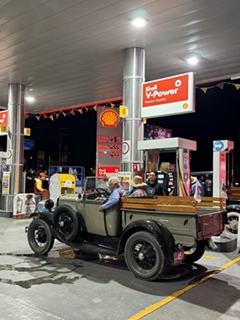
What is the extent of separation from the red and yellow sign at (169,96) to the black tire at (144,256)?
3097 millimetres

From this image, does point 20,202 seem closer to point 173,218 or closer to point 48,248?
point 48,248

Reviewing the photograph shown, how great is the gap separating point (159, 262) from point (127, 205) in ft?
3.32

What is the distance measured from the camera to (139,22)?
641 centimetres

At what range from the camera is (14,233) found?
7.62 metres

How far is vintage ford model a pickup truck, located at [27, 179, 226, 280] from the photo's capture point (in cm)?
421

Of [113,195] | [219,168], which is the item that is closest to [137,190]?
[113,195]

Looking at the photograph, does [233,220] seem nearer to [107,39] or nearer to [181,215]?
[181,215]

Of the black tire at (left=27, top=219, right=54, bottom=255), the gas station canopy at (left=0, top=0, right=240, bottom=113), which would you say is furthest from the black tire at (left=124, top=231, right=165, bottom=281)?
the gas station canopy at (left=0, top=0, right=240, bottom=113)

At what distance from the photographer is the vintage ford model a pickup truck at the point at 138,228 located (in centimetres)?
421

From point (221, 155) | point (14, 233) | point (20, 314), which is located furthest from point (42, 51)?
point (20, 314)

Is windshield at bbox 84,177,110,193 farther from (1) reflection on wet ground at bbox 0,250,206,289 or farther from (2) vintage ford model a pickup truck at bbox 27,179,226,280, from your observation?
(1) reflection on wet ground at bbox 0,250,206,289

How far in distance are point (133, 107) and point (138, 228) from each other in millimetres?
3777

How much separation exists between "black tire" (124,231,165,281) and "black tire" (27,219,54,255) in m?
1.60

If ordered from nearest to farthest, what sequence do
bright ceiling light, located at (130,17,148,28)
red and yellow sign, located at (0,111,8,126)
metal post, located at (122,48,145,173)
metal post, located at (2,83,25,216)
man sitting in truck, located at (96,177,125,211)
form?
man sitting in truck, located at (96,177,125,211) < bright ceiling light, located at (130,17,148,28) < metal post, located at (122,48,145,173) < metal post, located at (2,83,25,216) < red and yellow sign, located at (0,111,8,126)
